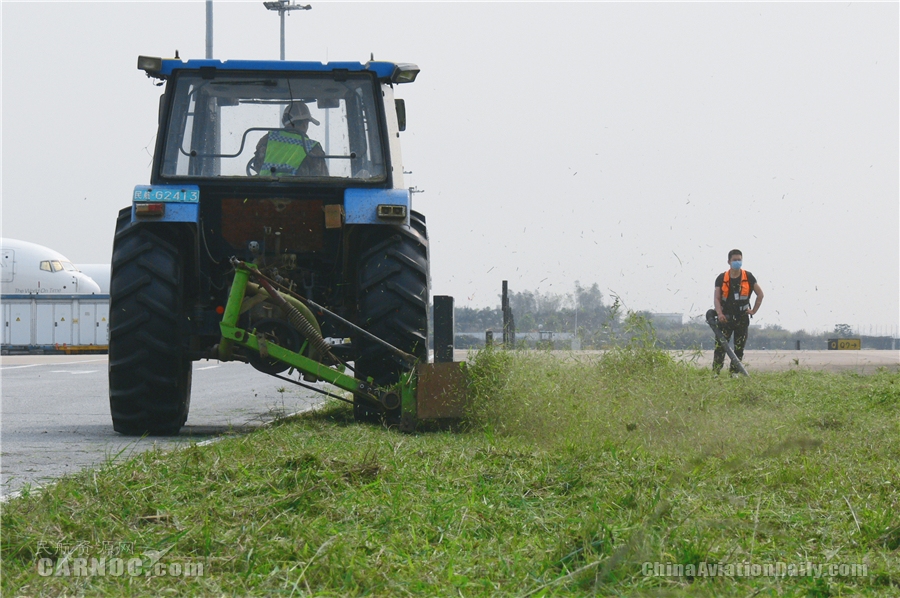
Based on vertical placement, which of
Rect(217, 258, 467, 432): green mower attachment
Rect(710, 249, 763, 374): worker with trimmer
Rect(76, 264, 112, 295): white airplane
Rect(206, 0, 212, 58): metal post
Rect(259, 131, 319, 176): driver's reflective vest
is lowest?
Rect(217, 258, 467, 432): green mower attachment

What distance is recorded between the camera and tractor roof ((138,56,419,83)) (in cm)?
870

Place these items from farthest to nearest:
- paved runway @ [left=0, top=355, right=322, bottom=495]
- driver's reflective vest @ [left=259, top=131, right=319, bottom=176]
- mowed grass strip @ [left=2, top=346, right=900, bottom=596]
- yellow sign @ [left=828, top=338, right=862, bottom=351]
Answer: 1. yellow sign @ [left=828, top=338, right=862, bottom=351]
2. driver's reflective vest @ [left=259, top=131, right=319, bottom=176]
3. paved runway @ [left=0, top=355, right=322, bottom=495]
4. mowed grass strip @ [left=2, top=346, right=900, bottom=596]

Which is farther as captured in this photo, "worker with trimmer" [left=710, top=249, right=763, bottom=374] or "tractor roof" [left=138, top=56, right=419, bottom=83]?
"worker with trimmer" [left=710, top=249, right=763, bottom=374]

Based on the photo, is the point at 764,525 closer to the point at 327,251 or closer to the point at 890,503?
the point at 890,503

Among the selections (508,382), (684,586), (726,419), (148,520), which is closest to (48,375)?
(508,382)

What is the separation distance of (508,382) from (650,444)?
5.12ft

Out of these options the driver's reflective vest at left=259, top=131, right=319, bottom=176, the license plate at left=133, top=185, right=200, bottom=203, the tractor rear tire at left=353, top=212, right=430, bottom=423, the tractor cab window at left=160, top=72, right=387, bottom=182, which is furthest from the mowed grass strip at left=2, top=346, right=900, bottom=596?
the tractor cab window at left=160, top=72, right=387, bottom=182

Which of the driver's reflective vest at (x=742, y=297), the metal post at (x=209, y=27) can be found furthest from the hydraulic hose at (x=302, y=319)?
the metal post at (x=209, y=27)

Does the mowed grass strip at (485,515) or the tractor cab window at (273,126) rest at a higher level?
the tractor cab window at (273,126)

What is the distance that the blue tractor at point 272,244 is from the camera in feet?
26.1

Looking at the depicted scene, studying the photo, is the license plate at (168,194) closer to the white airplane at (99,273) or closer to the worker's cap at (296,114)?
the worker's cap at (296,114)

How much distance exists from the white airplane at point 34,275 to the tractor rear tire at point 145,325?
120 ft

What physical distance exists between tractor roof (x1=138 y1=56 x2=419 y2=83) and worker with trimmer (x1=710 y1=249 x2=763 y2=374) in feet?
20.3

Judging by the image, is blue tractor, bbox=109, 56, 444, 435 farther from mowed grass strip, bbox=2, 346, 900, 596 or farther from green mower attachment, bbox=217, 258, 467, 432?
mowed grass strip, bbox=2, 346, 900, 596
